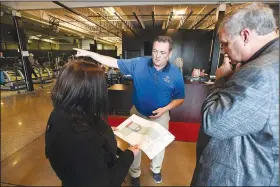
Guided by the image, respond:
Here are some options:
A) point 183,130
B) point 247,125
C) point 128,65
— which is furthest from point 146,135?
point 183,130

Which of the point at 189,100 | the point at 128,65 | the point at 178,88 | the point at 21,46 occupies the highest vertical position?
the point at 21,46

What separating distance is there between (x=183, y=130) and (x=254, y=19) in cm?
262

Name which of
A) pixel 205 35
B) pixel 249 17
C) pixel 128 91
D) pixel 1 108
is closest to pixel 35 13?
pixel 128 91

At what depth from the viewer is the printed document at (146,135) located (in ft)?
3.34

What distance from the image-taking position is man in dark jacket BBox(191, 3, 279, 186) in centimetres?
55

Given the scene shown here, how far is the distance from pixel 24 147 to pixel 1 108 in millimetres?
1833

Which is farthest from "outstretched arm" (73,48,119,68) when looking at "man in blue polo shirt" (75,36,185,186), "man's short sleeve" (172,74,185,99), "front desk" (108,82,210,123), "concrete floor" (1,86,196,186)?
"front desk" (108,82,210,123)

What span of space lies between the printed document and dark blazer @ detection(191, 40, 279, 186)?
376mm

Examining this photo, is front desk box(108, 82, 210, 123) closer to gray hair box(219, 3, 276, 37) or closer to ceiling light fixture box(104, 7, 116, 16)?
gray hair box(219, 3, 276, 37)

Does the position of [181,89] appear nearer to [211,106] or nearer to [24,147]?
[211,106]

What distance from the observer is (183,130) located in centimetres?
299

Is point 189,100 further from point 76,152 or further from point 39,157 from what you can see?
point 76,152

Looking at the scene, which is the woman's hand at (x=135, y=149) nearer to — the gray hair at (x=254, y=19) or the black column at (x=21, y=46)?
the gray hair at (x=254, y=19)

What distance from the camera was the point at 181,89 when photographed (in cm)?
160
